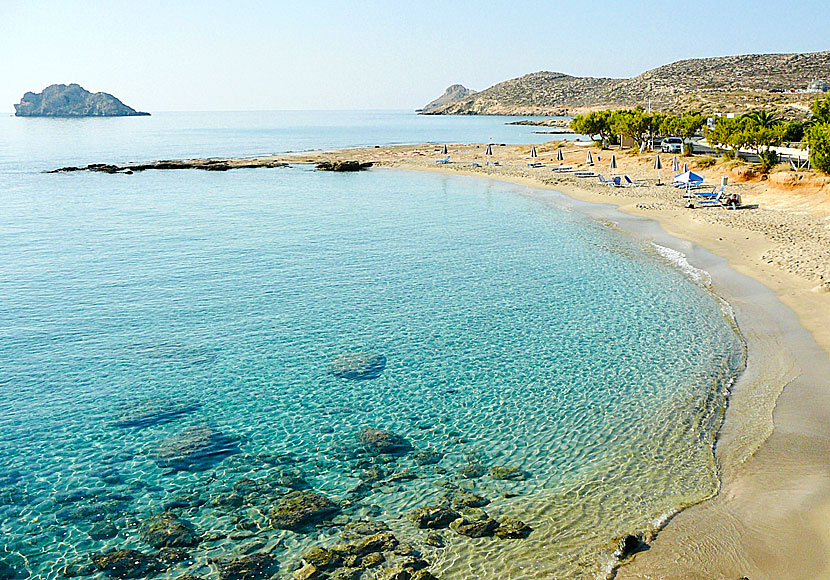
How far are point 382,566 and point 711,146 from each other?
6339 centimetres

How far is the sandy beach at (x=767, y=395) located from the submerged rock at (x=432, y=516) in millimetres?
3254

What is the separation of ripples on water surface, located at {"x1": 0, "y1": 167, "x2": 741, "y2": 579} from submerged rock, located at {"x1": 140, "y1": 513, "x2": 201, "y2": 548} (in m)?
0.19

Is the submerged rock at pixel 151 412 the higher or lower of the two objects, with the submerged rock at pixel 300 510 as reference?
higher

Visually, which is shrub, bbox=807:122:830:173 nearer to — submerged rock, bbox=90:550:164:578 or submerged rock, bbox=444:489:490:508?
submerged rock, bbox=444:489:490:508

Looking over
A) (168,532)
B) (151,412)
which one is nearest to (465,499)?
(168,532)

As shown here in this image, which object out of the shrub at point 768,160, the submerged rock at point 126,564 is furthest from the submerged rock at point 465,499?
the shrub at point 768,160

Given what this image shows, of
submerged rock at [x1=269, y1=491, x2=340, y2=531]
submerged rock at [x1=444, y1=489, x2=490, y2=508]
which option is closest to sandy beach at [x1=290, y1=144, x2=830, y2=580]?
submerged rock at [x1=444, y1=489, x2=490, y2=508]

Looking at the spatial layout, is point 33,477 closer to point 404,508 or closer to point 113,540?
point 113,540

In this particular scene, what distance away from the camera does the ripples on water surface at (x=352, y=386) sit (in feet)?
39.6

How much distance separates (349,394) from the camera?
17516mm

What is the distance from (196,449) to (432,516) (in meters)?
6.18

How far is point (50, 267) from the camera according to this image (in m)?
31.2

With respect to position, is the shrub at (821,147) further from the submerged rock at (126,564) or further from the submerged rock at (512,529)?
the submerged rock at (126,564)

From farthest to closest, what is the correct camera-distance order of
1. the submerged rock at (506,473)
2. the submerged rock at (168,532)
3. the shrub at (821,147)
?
1. the shrub at (821,147)
2. the submerged rock at (506,473)
3. the submerged rock at (168,532)
